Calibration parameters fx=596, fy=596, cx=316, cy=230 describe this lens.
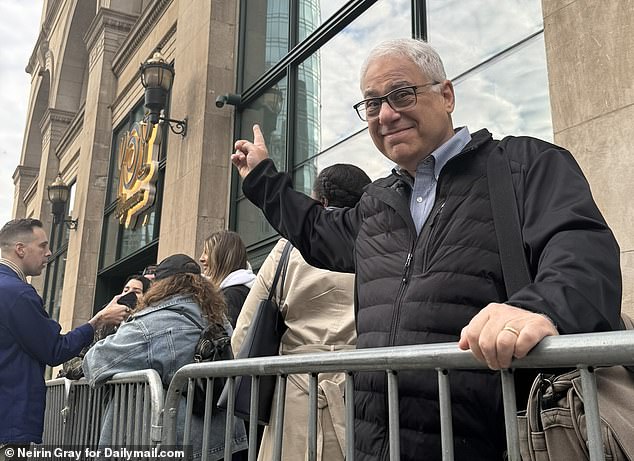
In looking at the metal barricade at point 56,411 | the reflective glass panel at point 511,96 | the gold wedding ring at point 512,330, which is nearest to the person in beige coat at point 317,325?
the gold wedding ring at point 512,330

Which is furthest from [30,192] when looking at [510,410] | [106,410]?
[510,410]

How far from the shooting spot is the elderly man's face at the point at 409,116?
1.89 metres

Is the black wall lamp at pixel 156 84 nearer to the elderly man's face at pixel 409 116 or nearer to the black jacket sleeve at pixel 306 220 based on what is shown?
the black jacket sleeve at pixel 306 220

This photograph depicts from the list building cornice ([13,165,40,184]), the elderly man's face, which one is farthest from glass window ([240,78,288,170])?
building cornice ([13,165,40,184])

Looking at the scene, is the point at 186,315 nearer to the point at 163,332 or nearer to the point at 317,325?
the point at 163,332

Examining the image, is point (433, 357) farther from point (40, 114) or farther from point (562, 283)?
point (40, 114)

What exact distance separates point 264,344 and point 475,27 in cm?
325

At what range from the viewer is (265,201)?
2426 millimetres

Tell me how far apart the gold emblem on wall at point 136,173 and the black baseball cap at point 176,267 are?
22.0ft

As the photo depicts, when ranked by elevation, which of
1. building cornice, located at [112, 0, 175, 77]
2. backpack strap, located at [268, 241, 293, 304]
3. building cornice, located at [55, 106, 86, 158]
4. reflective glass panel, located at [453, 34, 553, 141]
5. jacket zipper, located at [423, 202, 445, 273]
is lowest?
jacket zipper, located at [423, 202, 445, 273]

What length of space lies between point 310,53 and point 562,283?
598 cm

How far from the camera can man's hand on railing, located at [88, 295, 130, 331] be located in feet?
13.4

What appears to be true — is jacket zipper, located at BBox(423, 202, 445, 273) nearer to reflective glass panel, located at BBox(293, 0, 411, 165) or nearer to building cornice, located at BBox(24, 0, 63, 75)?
reflective glass panel, located at BBox(293, 0, 411, 165)

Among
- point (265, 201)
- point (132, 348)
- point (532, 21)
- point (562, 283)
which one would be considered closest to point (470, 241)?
point (562, 283)
